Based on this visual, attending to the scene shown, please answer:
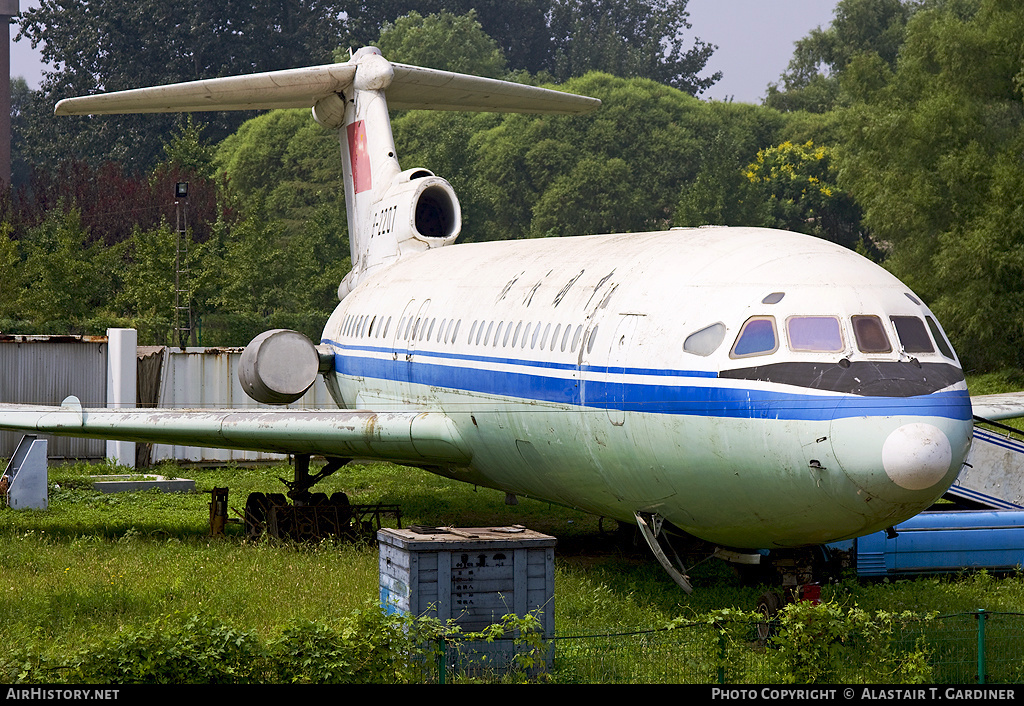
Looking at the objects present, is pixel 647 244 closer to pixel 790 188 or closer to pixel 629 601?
pixel 629 601

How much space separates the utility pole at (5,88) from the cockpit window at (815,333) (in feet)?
275

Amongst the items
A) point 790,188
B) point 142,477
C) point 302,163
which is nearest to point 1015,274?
point 142,477

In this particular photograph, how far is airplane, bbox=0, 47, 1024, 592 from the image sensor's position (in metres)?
10.6

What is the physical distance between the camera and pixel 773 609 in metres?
12.2

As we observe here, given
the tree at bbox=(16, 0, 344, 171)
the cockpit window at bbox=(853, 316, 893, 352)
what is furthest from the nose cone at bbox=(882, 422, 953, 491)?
the tree at bbox=(16, 0, 344, 171)

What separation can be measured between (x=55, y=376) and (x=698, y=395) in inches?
756

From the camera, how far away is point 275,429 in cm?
1711

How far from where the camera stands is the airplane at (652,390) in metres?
10.6

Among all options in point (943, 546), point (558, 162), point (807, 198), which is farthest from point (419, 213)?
point (558, 162)

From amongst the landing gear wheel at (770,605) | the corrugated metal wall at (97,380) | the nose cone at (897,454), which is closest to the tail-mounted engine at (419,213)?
the corrugated metal wall at (97,380)

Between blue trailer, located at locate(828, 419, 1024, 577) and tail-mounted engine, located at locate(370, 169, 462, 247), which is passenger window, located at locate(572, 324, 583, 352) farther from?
tail-mounted engine, located at locate(370, 169, 462, 247)

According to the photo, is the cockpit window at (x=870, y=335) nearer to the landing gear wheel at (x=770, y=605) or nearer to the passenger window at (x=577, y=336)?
the landing gear wheel at (x=770, y=605)

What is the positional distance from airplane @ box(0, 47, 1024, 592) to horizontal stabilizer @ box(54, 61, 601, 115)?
4935 mm

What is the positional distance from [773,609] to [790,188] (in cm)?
7441
